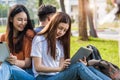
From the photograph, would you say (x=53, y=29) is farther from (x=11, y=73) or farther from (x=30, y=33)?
(x=11, y=73)

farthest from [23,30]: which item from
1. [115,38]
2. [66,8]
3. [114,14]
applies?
[115,38]

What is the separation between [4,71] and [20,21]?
0.34 metres

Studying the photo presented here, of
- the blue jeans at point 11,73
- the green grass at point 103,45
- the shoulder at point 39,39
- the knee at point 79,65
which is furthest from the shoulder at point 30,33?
the green grass at point 103,45

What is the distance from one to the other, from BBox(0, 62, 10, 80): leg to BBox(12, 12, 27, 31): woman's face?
0.86ft

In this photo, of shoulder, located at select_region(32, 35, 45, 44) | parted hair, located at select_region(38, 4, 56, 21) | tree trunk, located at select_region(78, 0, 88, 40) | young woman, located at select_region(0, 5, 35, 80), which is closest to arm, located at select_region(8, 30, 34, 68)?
young woman, located at select_region(0, 5, 35, 80)

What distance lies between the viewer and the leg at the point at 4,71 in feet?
5.02

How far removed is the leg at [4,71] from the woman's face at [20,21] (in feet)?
0.86

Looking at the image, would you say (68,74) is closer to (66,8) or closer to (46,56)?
(46,56)

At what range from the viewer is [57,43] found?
5.65 feet

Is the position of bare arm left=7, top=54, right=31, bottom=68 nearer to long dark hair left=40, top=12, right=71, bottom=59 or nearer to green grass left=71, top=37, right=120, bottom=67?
long dark hair left=40, top=12, right=71, bottom=59

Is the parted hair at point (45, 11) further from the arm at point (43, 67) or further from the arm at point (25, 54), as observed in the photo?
the arm at point (43, 67)

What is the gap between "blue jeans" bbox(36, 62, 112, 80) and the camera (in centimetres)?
147

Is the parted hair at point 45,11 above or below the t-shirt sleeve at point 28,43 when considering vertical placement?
above

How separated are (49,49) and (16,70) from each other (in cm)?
22
